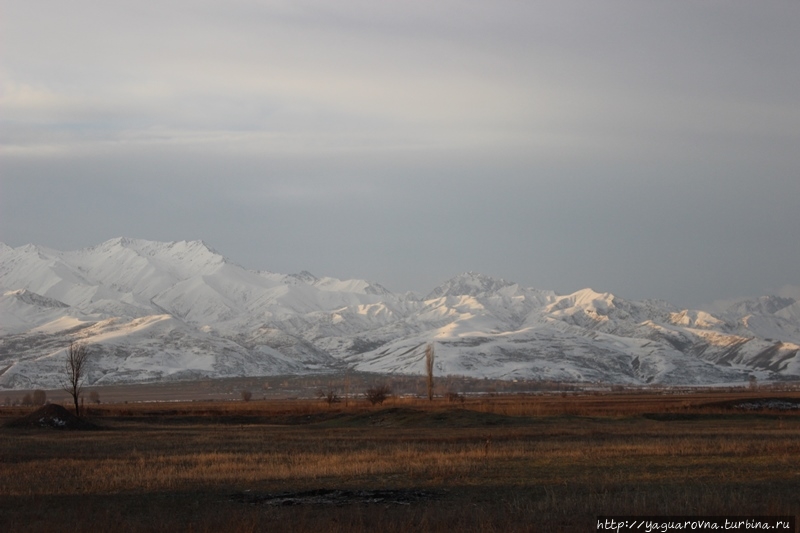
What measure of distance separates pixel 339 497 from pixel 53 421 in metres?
47.6

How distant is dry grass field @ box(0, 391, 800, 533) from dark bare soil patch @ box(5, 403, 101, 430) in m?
14.9

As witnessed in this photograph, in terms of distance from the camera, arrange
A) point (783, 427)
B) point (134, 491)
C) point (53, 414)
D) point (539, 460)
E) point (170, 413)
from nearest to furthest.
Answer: point (134, 491) < point (539, 460) < point (783, 427) < point (53, 414) < point (170, 413)

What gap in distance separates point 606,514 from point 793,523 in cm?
394

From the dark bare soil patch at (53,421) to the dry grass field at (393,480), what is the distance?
1492 cm

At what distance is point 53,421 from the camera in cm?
6494

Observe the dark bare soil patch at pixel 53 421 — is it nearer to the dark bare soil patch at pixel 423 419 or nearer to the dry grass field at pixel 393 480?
the dry grass field at pixel 393 480

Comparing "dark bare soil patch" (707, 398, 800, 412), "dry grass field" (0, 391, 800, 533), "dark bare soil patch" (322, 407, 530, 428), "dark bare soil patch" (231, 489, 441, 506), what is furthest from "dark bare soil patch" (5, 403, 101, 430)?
"dark bare soil patch" (707, 398, 800, 412)

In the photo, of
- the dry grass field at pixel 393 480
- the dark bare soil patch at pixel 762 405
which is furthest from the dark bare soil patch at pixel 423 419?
the dark bare soil patch at pixel 762 405

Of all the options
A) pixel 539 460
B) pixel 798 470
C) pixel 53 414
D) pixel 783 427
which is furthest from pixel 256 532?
pixel 53 414

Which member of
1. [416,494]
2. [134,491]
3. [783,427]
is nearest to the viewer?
[416,494]

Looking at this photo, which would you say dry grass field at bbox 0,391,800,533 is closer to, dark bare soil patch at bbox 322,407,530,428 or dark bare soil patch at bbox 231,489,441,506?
dark bare soil patch at bbox 231,489,441,506

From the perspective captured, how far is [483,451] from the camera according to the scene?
36469 millimetres

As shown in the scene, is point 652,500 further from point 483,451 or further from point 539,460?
point 483,451

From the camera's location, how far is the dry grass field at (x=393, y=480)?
66.8 ft
